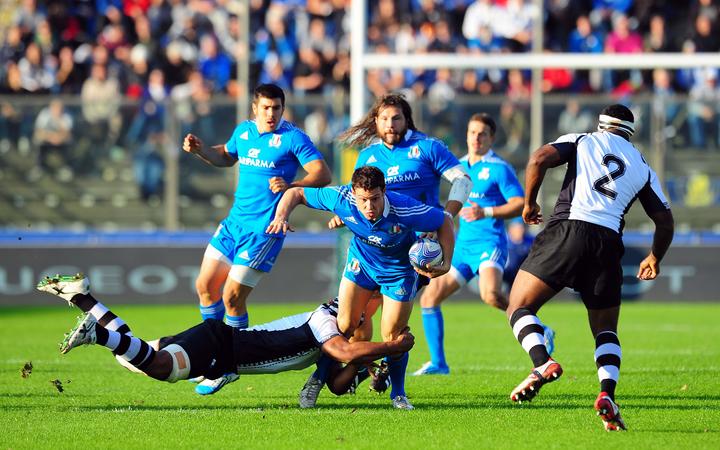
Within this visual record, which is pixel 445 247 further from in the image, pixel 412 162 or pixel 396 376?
pixel 412 162

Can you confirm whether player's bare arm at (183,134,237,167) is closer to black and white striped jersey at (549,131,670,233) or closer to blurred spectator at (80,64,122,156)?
→ black and white striped jersey at (549,131,670,233)

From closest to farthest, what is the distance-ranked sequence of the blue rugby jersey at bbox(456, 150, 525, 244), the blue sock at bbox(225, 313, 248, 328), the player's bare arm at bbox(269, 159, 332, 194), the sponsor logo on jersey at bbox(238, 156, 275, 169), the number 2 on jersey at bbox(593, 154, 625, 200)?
the number 2 on jersey at bbox(593, 154, 625, 200) → the player's bare arm at bbox(269, 159, 332, 194) → the blue sock at bbox(225, 313, 248, 328) → the sponsor logo on jersey at bbox(238, 156, 275, 169) → the blue rugby jersey at bbox(456, 150, 525, 244)

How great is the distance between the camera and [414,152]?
978cm

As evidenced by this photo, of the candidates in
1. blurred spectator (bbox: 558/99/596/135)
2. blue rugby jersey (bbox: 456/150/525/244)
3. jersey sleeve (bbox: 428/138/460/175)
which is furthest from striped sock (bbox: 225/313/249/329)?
blurred spectator (bbox: 558/99/596/135)

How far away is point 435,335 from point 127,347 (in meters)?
3.98

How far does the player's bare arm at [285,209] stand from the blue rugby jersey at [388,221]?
2.7 inches

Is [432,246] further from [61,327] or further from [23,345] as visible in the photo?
[61,327]

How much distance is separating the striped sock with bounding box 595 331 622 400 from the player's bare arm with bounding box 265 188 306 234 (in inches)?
96.3

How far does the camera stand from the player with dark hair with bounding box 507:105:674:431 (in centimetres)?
789

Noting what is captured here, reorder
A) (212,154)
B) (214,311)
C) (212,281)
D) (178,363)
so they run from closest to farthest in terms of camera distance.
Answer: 1. (178,363)
2. (212,281)
3. (214,311)
4. (212,154)

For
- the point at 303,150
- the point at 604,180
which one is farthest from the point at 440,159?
the point at 604,180

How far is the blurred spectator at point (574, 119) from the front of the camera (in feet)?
61.5

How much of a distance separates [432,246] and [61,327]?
9336 millimetres

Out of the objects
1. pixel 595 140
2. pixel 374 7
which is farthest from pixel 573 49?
pixel 595 140
